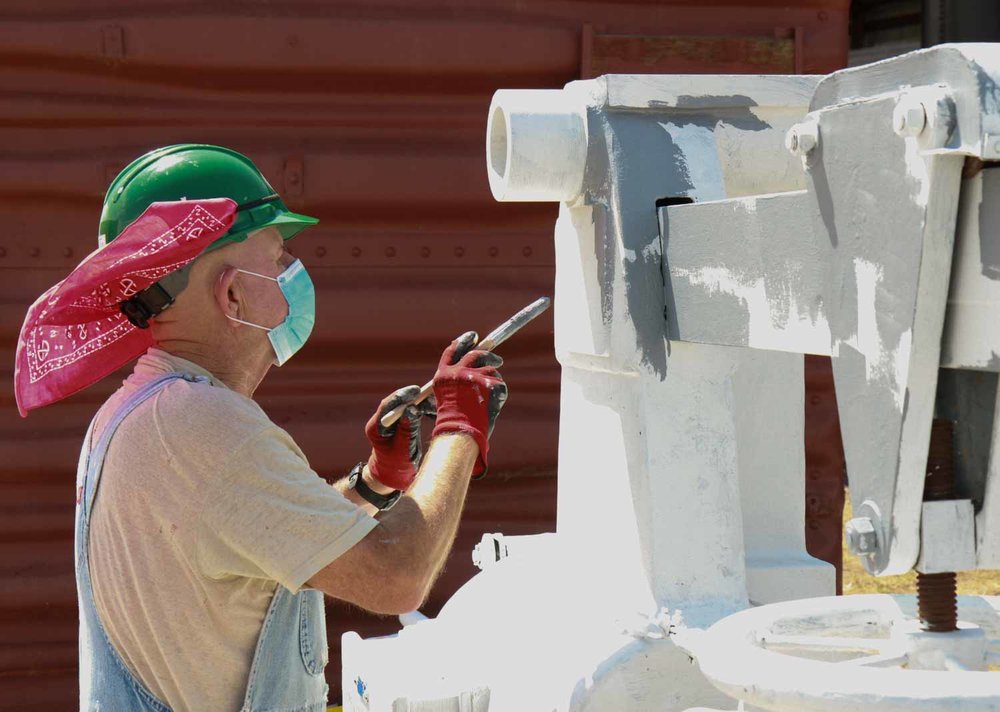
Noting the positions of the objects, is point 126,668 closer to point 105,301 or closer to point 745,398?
point 105,301

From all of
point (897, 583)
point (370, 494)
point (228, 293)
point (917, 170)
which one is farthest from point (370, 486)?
point (897, 583)

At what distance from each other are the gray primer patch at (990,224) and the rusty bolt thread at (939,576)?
18 centimetres

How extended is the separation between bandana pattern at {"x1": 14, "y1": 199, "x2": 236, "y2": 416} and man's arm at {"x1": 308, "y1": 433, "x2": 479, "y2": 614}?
0.43m

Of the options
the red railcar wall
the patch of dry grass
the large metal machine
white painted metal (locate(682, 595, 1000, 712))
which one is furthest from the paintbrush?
the patch of dry grass

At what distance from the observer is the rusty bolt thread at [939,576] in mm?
1240

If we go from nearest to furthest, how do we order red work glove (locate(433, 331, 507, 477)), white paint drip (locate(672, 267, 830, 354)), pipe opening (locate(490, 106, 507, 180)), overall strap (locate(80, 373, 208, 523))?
white paint drip (locate(672, 267, 830, 354)), overall strap (locate(80, 373, 208, 523)), red work glove (locate(433, 331, 507, 477)), pipe opening (locate(490, 106, 507, 180))

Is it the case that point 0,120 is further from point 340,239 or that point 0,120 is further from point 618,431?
point 618,431

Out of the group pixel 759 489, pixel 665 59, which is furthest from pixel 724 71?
pixel 759 489

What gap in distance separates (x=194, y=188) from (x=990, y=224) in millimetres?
1038

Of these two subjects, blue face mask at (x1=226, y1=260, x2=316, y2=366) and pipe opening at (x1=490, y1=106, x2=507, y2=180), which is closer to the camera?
blue face mask at (x1=226, y1=260, x2=316, y2=366)

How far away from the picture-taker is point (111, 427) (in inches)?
66.1

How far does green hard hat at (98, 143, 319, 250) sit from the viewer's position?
5.69 ft

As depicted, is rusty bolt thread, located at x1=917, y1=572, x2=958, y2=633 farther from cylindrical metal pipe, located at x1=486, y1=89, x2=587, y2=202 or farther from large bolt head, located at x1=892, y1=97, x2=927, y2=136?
cylindrical metal pipe, located at x1=486, y1=89, x2=587, y2=202

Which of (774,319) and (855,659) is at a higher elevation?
(774,319)
